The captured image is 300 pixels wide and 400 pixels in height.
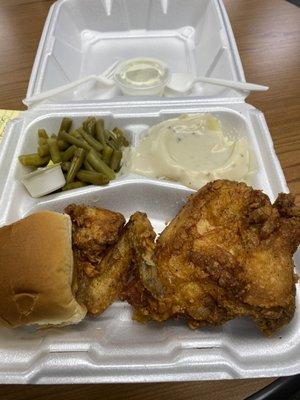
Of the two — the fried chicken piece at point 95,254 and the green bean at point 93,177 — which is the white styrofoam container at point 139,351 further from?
the green bean at point 93,177

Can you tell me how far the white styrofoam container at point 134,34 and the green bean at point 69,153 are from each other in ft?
2.60

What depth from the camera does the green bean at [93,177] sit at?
1784 millimetres

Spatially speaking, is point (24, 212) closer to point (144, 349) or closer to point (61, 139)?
point (61, 139)

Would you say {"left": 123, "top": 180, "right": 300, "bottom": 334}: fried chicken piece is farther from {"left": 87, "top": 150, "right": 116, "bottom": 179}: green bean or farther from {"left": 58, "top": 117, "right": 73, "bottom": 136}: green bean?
{"left": 58, "top": 117, "right": 73, "bottom": 136}: green bean

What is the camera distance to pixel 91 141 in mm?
1912

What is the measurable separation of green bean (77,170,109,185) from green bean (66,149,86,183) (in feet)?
0.09

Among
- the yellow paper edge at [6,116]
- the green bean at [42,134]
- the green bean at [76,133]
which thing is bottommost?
the green bean at [76,133]

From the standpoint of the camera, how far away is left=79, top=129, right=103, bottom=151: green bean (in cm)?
191

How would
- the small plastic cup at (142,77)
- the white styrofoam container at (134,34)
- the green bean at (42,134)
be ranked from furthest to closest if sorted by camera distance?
1. the white styrofoam container at (134,34)
2. the small plastic cup at (142,77)
3. the green bean at (42,134)

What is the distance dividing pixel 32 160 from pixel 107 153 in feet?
1.28

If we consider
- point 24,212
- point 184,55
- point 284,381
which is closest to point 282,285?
point 284,381

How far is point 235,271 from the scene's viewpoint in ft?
3.86

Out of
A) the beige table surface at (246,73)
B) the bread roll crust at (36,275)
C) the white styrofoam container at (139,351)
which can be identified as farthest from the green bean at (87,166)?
the beige table surface at (246,73)

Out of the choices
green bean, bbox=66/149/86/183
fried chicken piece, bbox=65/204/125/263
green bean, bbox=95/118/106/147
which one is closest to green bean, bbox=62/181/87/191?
green bean, bbox=66/149/86/183
